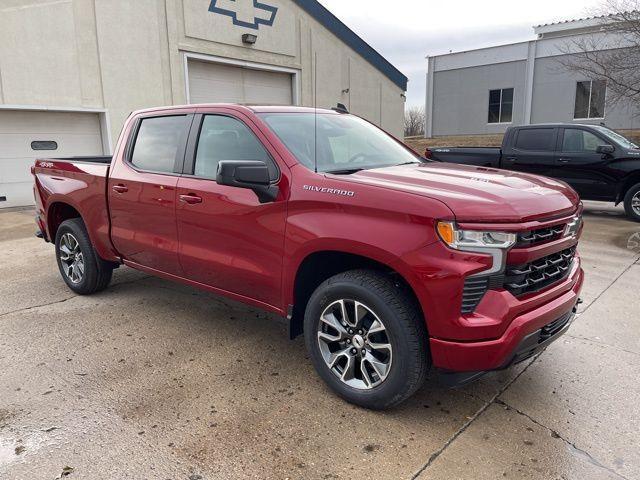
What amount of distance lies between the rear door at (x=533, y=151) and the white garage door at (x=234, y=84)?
6.84 metres

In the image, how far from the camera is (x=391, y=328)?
2799 mm

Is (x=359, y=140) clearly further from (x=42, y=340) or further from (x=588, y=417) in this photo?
(x=42, y=340)

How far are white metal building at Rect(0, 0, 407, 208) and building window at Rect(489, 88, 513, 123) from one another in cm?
1278

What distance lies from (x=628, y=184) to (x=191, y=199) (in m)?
8.77

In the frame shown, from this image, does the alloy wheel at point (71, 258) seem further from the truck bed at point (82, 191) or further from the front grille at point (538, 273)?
the front grille at point (538, 273)

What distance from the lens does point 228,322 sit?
4.50 m

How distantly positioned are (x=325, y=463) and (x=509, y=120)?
1075 inches

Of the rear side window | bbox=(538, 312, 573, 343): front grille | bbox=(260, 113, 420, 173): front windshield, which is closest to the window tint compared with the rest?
bbox=(260, 113, 420, 173): front windshield

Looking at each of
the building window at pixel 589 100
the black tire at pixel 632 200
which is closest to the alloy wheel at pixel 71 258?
the black tire at pixel 632 200

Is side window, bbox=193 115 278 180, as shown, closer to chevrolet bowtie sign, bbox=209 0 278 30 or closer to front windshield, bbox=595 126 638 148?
front windshield, bbox=595 126 638 148

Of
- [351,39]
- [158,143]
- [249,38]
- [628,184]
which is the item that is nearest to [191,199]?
[158,143]

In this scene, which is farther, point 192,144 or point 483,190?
point 192,144

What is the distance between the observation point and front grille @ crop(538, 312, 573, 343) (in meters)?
2.85

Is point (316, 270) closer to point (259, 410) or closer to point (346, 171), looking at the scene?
point (346, 171)
